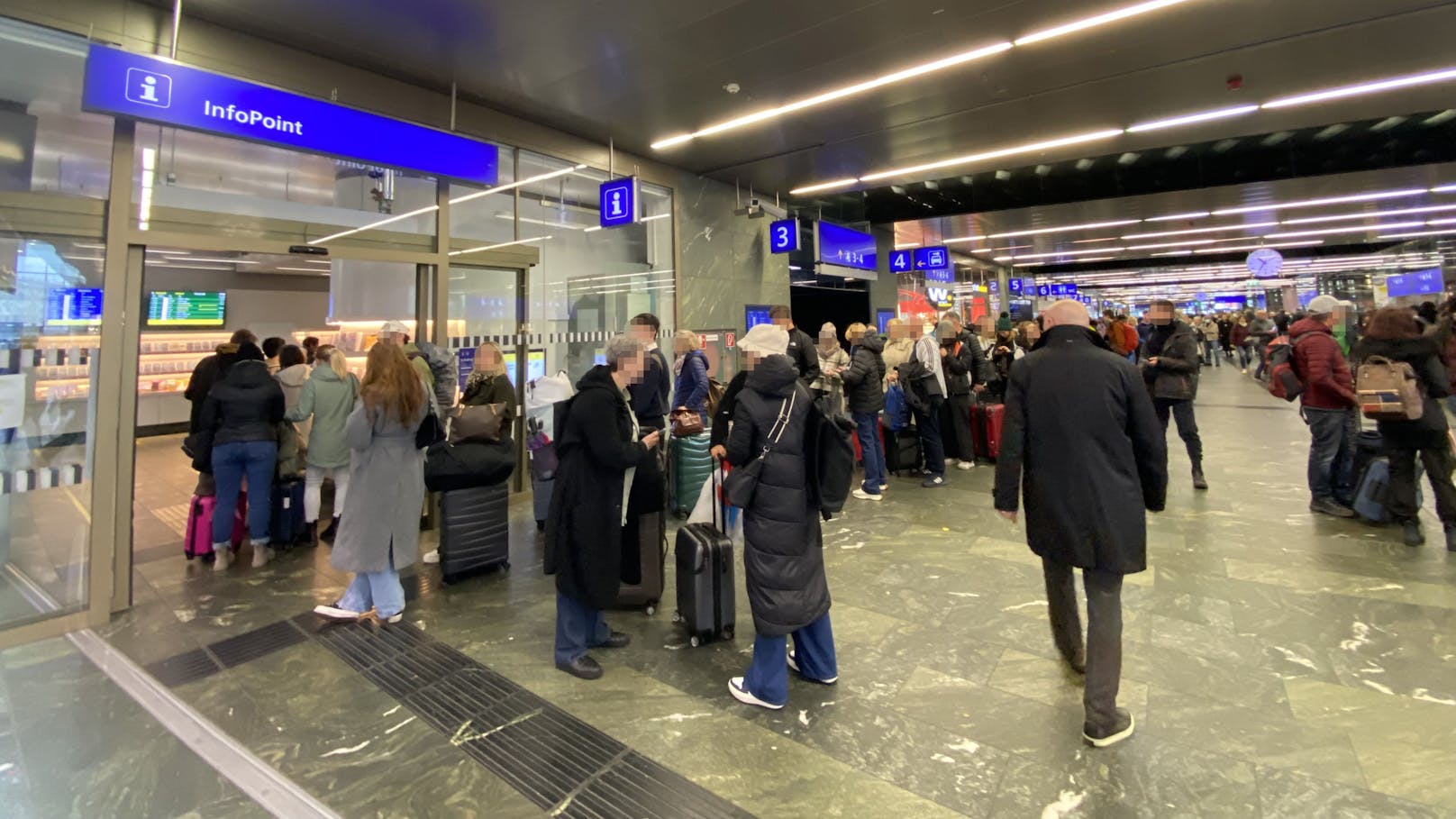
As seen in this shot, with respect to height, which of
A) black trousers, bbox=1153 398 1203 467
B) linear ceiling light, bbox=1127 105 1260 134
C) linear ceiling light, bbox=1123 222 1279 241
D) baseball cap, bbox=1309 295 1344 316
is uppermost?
linear ceiling light, bbox=1123 222 1279 241

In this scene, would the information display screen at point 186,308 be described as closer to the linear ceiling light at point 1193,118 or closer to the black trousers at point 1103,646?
the black trousers at point 1103,646

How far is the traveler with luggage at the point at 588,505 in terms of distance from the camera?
289 centimetres

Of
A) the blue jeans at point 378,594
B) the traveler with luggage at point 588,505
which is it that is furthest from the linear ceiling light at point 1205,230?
the blue jeans at point 378,594

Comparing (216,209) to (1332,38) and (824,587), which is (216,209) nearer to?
(824,587)

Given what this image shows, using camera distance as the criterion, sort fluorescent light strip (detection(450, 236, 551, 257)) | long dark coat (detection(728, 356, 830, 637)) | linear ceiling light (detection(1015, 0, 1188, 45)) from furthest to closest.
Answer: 1. fluorescent light strip (detection(450, 236, 551, 257))
2. linear ceiling light (detection(1015, 0, 1188, 45))
3. long dark coat (detection(728, 356, 830, 637))

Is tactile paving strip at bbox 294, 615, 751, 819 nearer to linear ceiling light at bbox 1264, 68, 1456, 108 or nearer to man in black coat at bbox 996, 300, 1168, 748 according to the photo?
man in black coat at bbox 996, 300, 1168, 748

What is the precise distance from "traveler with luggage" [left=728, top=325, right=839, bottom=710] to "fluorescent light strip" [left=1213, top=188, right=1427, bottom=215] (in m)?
15.5

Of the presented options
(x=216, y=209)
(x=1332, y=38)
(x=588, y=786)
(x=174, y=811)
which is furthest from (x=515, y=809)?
(x=1332, y=38)

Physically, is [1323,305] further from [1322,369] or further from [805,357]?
[805,357]

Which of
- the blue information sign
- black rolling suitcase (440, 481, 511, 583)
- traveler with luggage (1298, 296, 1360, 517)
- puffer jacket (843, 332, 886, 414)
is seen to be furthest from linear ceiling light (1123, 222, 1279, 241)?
black rolling suitcase (440, 481, 511, 583)

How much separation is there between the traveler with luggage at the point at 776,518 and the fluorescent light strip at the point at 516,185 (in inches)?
185

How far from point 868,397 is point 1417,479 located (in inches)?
157

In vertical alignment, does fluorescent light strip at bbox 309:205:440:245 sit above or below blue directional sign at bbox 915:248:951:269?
below

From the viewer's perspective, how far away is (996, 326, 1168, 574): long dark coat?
2318 millimetres
